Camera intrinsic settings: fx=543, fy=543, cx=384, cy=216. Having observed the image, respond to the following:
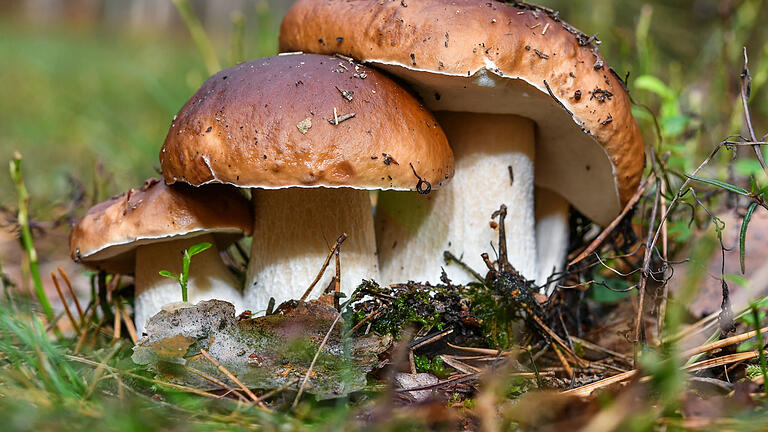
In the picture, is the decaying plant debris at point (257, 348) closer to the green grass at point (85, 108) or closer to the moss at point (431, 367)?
the moss at point (431, 367)

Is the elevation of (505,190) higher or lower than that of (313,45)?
lower

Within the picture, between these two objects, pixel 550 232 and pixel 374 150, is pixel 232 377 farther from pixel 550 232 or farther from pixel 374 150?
pixel 550 232

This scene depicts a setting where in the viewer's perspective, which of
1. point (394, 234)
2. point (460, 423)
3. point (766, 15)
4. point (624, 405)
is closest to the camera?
point (624, 405)

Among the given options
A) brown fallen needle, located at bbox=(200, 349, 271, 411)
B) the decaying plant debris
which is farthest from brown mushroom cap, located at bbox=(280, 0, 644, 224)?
brown fallen needle, located at bbox=(200, 349, 271, 411)

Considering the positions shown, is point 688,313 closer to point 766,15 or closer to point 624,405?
point 624,405

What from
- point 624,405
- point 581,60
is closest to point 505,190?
point 581,60

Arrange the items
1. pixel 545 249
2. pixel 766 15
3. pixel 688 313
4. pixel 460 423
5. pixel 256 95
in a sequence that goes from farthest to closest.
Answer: pixel 766 15, pixel 545 249, pixel 688 313, pixel 256 95, pixel 460 423

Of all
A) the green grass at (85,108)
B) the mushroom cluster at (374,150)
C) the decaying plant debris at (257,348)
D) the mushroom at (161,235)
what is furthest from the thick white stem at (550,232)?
the green grass at (85,108)

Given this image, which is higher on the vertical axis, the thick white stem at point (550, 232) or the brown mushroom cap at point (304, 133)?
the brown mushroom cap at point (304, 133)
